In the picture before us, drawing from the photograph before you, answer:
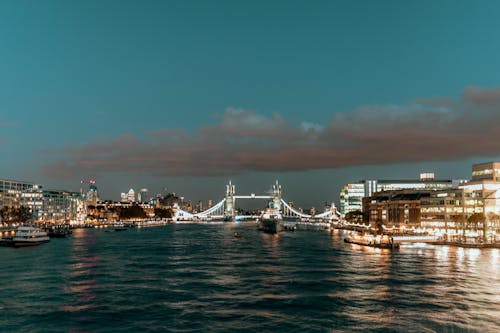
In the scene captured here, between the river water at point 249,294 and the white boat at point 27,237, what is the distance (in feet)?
94.7

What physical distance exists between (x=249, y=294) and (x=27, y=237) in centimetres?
7605

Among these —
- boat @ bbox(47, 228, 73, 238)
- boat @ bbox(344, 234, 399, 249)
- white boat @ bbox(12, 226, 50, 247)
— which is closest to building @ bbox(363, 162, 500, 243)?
boat @ bbox(344, 234, 399, 249)

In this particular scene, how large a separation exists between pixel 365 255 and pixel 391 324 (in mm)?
49736

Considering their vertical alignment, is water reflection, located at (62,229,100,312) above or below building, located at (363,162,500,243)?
below

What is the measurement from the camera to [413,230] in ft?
447

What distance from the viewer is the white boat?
335ft

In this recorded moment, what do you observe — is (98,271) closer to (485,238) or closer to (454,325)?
(454,325)

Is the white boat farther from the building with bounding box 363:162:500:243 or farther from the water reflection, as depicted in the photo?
the building with bounding box 363:162:500:243


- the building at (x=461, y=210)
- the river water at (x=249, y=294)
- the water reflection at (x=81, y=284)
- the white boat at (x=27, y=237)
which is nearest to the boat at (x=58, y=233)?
the white boat at (x=27, y=237)

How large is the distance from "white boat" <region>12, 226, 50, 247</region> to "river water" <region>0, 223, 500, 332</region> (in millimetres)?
28869

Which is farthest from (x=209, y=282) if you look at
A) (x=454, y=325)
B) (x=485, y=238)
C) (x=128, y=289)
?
(x=485, y=238)

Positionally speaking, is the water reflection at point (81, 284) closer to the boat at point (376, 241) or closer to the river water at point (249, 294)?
the river water at point (249, 294)

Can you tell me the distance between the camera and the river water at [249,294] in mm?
36469

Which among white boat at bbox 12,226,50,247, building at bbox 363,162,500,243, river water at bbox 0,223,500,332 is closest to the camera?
river water at bbox 0,223,500,332
